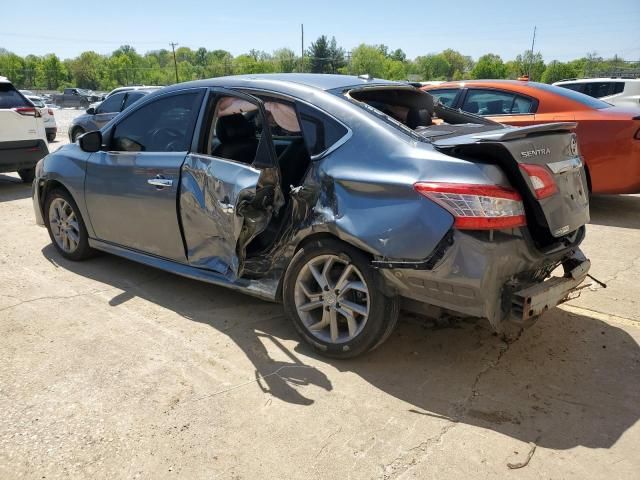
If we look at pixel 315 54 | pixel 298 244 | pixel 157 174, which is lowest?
pixel 298 244

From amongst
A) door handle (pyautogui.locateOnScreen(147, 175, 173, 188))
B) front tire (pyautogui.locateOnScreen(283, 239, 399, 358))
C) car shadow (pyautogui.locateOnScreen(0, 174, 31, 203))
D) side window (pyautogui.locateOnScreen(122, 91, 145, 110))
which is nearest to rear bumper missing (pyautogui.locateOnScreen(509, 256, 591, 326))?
front tire (pyautogui.locateOnScreen(283, 239, 399, 358))

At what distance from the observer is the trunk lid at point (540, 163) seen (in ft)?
9.06

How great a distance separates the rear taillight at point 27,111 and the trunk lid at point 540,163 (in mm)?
7830

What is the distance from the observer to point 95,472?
237cm

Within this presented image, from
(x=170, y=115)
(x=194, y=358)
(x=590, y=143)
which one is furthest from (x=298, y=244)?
(x=590, y=143)

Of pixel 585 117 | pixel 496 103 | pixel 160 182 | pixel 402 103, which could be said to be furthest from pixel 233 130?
pixel 585 117

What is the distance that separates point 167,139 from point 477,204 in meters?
2.53

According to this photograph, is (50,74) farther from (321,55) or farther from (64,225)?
(64,225)

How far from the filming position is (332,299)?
3230 millimetres

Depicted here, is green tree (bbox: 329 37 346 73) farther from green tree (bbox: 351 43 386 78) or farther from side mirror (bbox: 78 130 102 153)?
side mirror (bbox: 78 130 102 153)

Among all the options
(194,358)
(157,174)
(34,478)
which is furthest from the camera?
(157,174)

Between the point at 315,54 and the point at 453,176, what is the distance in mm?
99294

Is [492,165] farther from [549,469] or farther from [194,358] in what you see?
[194,358]

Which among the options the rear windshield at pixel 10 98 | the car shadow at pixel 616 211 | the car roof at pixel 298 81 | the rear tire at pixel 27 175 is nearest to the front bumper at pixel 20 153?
the rear windshield at pixel 10 98
